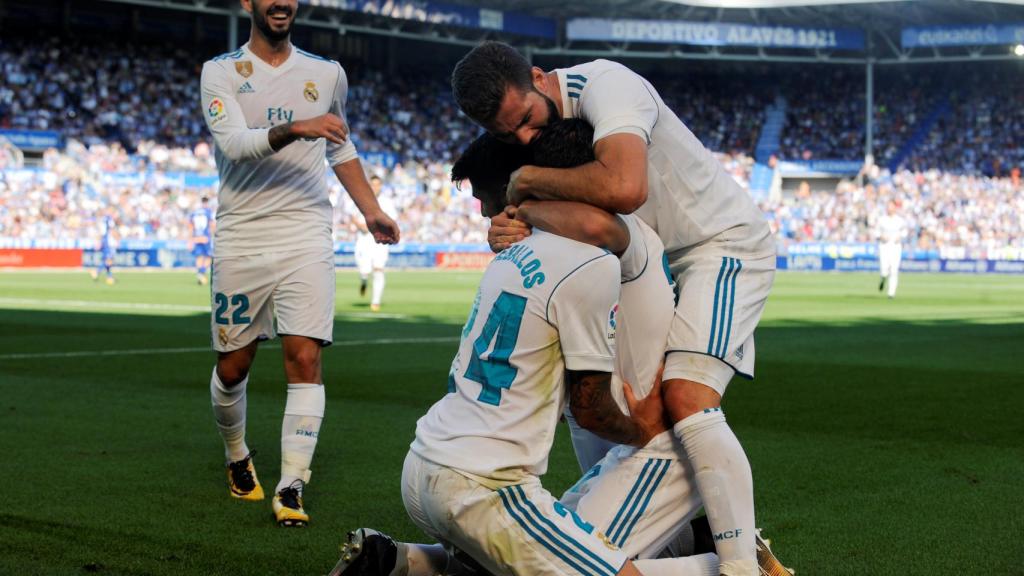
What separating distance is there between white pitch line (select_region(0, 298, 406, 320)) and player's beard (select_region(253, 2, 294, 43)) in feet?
42.8

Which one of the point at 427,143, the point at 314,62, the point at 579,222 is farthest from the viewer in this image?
the point at 427,143

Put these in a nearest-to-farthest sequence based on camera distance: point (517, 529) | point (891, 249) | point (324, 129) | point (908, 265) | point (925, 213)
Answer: point (517, 529), point (324, 129), point (891, 249), point (908, 265), point (925, 213)

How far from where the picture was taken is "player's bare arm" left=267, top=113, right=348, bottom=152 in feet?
16.2

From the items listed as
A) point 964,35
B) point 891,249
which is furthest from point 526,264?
point 964,35

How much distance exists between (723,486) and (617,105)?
1.21 metres

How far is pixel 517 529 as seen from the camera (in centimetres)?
333

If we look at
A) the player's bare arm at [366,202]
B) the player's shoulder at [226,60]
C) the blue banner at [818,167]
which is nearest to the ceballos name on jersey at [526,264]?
the player's bare arm at [366,202]

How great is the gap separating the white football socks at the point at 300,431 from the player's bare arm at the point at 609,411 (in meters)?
1.96

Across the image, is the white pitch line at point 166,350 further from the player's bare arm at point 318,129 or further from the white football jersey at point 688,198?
the white football jersey at point 688,198

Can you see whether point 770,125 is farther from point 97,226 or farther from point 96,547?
point 96,547

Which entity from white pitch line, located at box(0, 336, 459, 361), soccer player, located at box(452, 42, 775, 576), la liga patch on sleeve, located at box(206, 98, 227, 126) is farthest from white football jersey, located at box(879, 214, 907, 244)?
soccer player, located at box(452, 42, 775, 576)

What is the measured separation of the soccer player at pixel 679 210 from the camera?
3.52 metres

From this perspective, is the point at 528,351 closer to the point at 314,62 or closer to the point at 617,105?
the point at 617,105

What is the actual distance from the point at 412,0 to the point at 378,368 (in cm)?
3702
